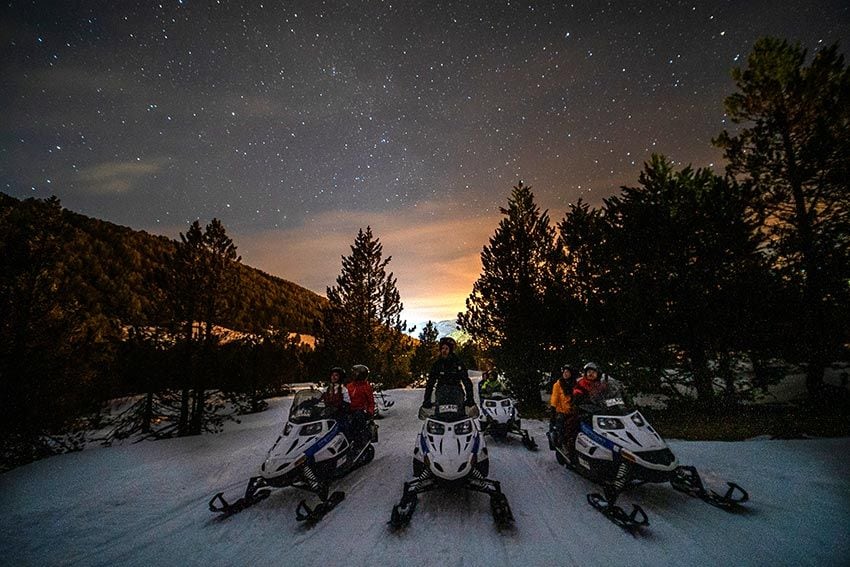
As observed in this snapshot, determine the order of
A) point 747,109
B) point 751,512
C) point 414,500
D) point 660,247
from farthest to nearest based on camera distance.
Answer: point 747,109 → point 660,247 → point 414,500 → point 751,512

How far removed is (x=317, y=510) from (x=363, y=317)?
18324mm

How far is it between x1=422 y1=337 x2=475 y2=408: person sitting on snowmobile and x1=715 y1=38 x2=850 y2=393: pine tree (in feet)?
42.2

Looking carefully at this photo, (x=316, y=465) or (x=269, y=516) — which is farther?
A: (x=316, y=465)

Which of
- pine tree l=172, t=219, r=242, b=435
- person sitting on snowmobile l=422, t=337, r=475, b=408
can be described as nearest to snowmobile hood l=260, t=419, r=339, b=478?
person sitting on snowmobile l=422, t=337, r=475, b=408

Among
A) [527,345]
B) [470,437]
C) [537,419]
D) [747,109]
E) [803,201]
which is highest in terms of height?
[747,109]

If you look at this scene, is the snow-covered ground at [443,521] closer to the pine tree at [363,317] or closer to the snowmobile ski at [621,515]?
the snowmobile ski at [621,515]

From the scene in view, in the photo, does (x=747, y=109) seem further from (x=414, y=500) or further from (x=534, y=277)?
(x=414, y=500)

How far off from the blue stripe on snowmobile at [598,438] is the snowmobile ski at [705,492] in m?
0.86

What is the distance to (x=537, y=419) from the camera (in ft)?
45.9

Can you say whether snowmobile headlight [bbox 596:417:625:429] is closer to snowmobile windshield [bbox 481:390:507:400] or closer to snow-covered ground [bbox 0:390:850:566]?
snow-covered ground [bbox 0:390:850:566]

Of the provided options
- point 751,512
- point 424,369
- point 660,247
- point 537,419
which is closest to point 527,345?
point 537,419

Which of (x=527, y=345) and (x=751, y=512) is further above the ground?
(x=527, y=345)

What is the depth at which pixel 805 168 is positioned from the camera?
40.7 ft

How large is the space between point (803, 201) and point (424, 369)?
34.8 metres
